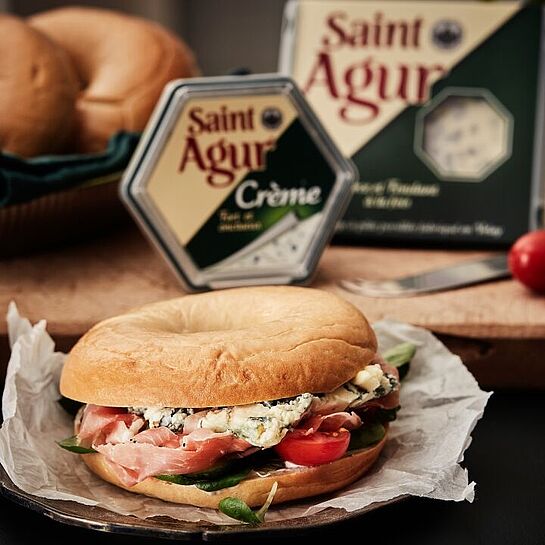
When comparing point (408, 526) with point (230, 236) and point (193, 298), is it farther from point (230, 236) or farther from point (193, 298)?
point (230, 236)

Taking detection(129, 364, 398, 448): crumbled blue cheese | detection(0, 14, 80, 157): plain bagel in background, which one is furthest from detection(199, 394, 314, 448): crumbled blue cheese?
detection(0, 14, 80, 157): plain bagel in background

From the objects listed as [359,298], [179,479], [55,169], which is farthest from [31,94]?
[179,479]

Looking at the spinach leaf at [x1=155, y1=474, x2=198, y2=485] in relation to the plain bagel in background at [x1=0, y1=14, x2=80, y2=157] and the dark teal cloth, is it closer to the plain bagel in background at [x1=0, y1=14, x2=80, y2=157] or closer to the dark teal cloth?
the dark teal cloth

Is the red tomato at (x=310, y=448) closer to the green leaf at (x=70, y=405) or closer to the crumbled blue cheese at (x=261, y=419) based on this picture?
the crumbled blue cheese at (x=261, y=419)

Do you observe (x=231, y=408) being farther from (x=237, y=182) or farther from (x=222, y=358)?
(x=237, y=182)

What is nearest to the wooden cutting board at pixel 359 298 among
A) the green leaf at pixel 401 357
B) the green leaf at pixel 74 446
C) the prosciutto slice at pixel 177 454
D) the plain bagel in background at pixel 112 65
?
the green leaf at pixel 401 357

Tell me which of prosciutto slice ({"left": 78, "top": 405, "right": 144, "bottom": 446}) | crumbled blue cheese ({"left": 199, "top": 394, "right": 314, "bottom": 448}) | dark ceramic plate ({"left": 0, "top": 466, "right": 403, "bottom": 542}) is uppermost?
crumbled blue cheese ({"left": 199, "top": 394, "right": 314, "bottom": 448})
